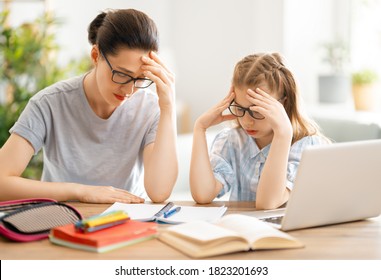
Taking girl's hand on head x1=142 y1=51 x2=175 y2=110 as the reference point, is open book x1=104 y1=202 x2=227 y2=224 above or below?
below

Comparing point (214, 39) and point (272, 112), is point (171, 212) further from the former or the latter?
point (214, 39)

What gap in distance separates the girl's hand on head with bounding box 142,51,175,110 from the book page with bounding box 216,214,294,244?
23.3 inches

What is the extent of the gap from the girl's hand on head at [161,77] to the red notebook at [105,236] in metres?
0.57

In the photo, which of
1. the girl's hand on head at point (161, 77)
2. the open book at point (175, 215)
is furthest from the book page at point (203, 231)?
the girl's hand on head at point (161, 77)

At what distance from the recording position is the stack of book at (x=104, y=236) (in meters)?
1.32

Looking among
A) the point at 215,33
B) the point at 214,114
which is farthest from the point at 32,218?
the point at 215,33

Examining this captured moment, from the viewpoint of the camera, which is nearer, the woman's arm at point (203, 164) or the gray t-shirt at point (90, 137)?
the woman's arm at point (203, 164)

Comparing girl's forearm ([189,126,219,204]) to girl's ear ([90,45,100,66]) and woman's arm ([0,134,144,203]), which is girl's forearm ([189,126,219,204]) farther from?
girl's ear ([90,45,100,66])

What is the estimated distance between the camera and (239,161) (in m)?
2.04

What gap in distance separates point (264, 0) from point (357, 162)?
3.21 meters

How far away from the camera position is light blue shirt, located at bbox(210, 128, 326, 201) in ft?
6.49

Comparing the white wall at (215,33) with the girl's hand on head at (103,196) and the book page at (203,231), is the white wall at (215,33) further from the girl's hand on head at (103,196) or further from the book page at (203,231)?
the book page at (203,231)

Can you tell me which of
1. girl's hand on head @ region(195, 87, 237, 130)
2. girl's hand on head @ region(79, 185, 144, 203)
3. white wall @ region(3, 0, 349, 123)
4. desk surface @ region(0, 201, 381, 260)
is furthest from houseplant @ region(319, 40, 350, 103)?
desk surface @ region(0, 201, 381, 260)
